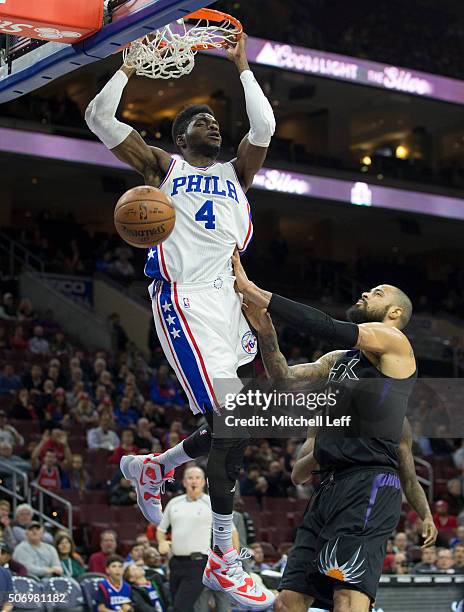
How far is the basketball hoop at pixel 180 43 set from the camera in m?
6.56

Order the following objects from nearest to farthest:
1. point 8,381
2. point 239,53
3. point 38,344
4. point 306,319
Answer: point 306,319, point 239,53, point 8,381, point 38,344

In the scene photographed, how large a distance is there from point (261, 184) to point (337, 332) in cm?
1787

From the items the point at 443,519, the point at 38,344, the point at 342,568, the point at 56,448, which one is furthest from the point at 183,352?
the point at 38,344

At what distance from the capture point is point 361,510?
6.62 meters

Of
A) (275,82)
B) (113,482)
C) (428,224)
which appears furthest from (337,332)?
(428,224)

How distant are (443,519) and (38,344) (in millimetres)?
7536

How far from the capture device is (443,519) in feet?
54.6

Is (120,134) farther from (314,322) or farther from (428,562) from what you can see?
(428,562)

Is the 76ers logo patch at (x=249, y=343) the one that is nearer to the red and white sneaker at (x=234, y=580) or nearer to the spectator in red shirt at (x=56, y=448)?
the red and white sneaker at (x=234, y=580)

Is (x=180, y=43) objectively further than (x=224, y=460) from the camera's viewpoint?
Yes

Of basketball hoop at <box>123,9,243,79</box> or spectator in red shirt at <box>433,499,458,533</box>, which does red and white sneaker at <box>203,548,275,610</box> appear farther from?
spectator in red shirt at <box>433,499,458,533</box>

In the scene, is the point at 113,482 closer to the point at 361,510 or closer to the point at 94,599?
the point at 94,599

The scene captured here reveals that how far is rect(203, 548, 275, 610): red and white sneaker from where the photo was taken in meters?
6.59

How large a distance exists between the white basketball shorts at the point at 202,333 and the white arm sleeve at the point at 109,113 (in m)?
0.87
